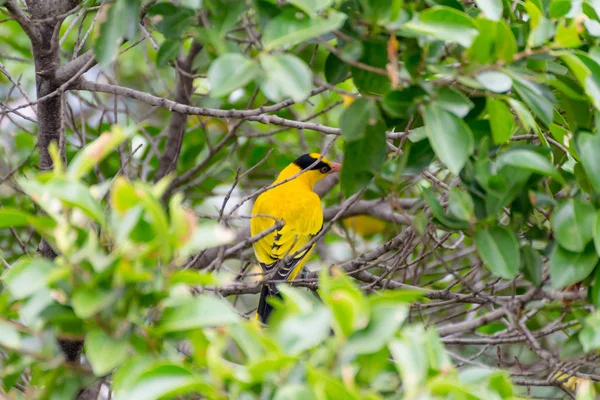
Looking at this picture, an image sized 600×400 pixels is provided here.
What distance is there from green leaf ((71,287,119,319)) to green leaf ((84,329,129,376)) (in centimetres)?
7

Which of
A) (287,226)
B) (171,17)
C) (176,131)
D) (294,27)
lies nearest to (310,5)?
(294,27)

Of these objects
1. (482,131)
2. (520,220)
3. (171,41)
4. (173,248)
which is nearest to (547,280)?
(520,220)

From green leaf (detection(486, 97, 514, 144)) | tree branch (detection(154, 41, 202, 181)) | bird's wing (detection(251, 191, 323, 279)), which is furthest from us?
bird's wing (detection(251, 191, 323, 279))

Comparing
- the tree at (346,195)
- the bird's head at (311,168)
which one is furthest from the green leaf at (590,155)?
the bird's head at (311,168)

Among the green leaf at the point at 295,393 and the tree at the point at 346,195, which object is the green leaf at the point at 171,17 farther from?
the green leaf at the point at 295,393

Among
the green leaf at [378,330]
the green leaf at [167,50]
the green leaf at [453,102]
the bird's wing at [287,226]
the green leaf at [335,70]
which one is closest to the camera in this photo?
the green leaf at [378,330]

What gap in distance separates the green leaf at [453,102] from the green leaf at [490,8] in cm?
24

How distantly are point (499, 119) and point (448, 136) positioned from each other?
0.87 feet

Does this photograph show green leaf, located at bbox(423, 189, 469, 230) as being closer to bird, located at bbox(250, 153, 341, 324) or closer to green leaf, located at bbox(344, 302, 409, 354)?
green leaf, located at bbox(344, 302, 409, 354)

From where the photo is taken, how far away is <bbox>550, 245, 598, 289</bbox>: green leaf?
218 cm

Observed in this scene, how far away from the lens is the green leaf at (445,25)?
1932 millimetres

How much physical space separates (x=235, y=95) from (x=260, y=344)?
3.76 m

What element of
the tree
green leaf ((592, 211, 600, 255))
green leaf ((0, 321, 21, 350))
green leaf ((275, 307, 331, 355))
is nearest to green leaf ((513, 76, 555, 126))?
the tree

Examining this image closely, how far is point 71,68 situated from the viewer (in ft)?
10.8
